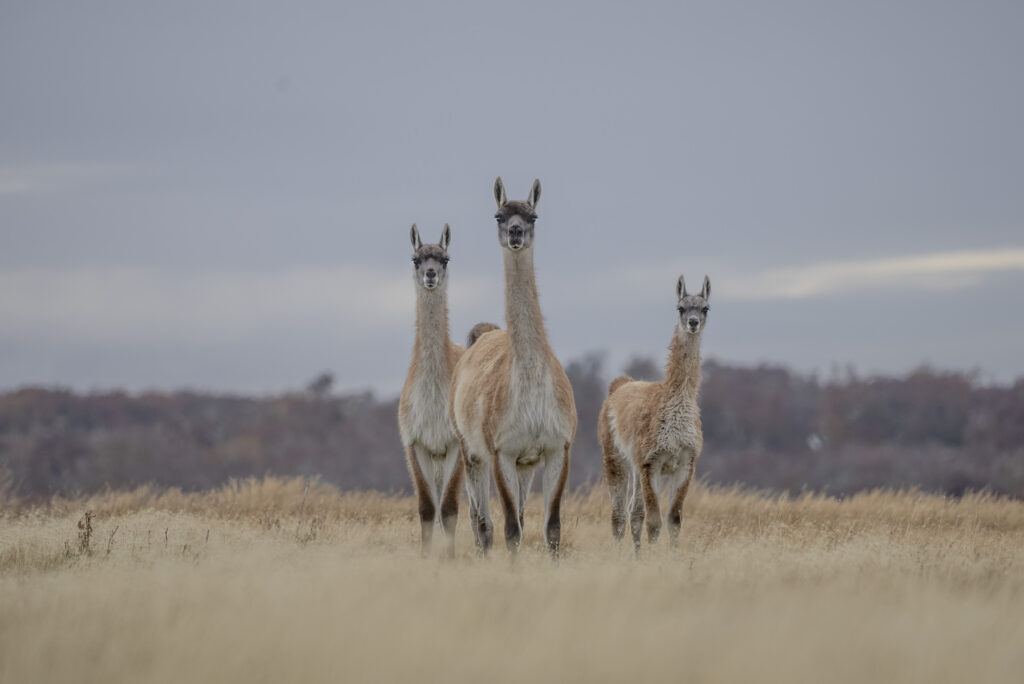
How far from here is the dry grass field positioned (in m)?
5.84

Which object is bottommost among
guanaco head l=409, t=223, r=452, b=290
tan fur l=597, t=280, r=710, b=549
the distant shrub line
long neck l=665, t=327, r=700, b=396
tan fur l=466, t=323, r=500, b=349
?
the distant shrub line

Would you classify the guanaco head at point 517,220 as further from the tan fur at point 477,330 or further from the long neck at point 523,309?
the tan fur at point 477,330

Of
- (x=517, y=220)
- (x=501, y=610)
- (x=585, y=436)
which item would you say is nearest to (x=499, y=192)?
(x=517, y=220)

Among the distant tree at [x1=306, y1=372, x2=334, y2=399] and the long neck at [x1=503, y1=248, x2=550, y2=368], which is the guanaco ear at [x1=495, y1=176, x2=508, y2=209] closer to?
the long neck at [x1=503, y1=248, x2=550, y2=368]

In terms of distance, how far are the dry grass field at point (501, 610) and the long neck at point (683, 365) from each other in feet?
5.05

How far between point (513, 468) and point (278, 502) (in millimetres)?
6425

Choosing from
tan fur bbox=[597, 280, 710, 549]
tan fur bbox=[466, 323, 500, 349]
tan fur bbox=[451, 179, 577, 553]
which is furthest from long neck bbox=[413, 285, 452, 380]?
tan fur bbox=[597, 280, 710, 549]

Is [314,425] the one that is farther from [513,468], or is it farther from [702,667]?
[702,667]

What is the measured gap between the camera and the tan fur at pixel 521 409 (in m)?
9.39

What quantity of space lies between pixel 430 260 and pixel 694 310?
2734mm

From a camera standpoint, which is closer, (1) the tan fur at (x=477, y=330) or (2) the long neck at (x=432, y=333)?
(2) the long neck at (x=432, y=333)

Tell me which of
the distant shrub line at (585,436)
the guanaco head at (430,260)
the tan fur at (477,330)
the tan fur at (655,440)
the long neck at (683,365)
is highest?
the guanaco head at (430,260)

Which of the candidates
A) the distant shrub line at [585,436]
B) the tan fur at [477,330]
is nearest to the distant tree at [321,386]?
the distant shrub line at [585,436]

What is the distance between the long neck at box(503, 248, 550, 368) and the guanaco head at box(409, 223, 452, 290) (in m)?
1.30
